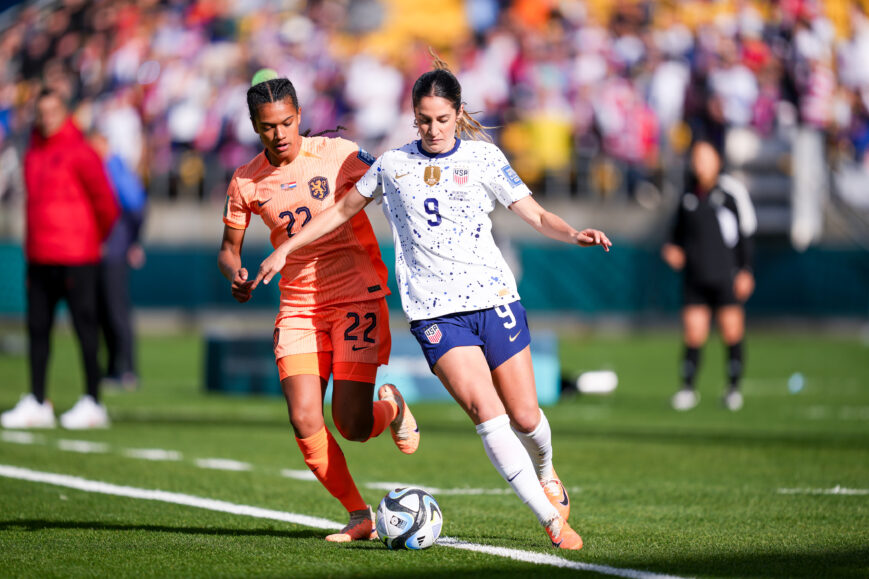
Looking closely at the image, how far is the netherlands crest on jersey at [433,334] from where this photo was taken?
18.2ft

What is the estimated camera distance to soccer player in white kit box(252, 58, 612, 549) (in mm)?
5508

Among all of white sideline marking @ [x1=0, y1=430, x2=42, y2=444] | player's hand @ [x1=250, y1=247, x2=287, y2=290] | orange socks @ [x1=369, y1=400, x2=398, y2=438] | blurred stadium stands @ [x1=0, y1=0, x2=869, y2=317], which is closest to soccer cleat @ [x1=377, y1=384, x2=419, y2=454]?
orange socks @ [x1=369, y1=400, x2=398, y2=438]

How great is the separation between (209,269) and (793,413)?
45.7 ft

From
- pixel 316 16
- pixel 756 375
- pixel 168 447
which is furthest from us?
pixel 316 16

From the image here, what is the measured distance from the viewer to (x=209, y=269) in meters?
23.8

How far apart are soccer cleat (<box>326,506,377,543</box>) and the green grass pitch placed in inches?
5.9

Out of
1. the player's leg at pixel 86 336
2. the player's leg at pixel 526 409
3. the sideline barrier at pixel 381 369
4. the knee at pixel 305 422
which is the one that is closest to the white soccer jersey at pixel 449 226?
the player's leg at pixel 526 409

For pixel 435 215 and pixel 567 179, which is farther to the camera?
pixel 567 179

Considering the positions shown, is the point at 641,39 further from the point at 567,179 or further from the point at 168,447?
the point at 168,447

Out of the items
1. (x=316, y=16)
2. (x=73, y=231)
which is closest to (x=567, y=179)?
(x=316, y=16)

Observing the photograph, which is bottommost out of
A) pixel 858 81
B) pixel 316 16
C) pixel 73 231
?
pixel 73 231

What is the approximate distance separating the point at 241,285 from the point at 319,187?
0.72m

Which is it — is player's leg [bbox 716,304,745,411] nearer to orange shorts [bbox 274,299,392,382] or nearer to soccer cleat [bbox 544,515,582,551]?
orange shorts [bbox 274,299,392,382]

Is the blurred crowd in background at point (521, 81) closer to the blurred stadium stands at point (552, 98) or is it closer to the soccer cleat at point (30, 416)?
the blurred stadium stands at point (552, 98)
